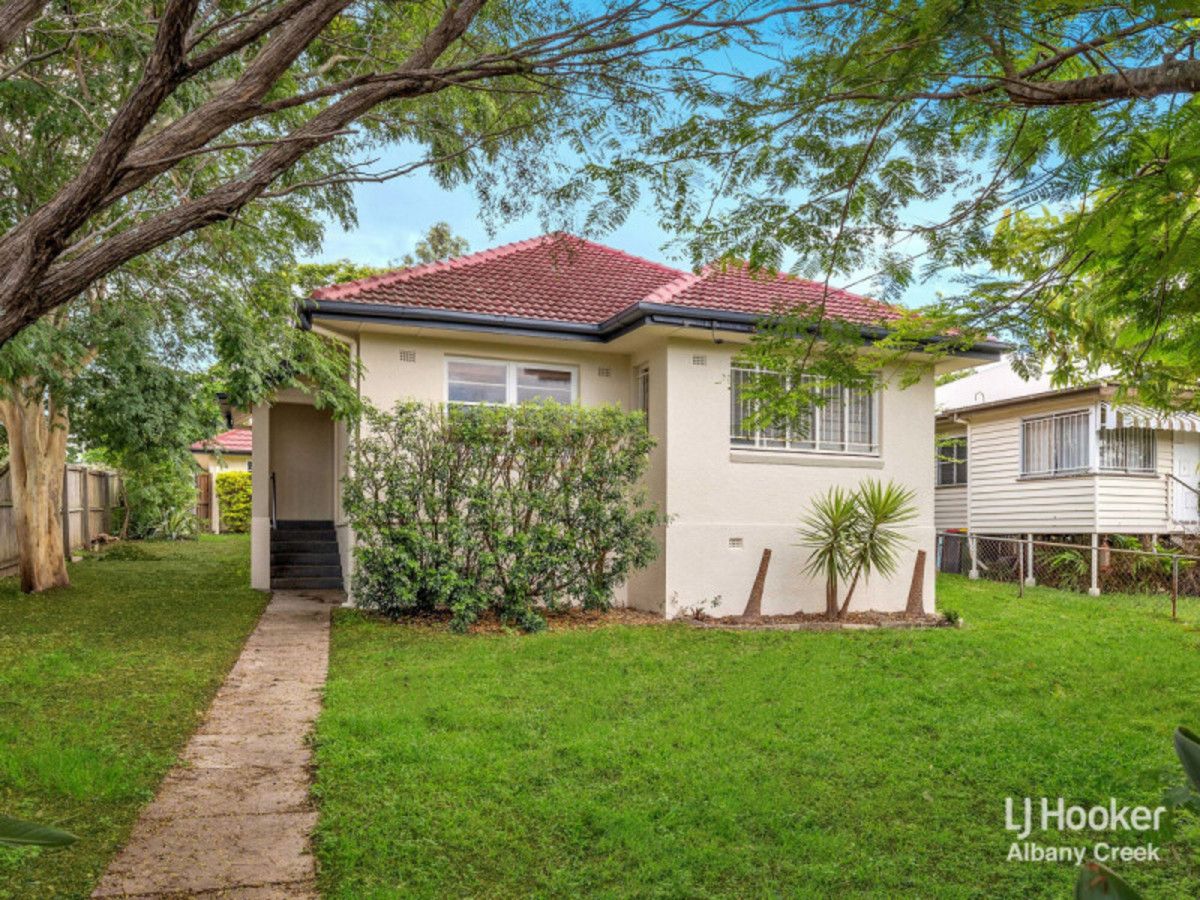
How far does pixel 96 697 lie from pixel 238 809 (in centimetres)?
297

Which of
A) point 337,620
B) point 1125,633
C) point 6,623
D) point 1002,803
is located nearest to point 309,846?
point 1002,803

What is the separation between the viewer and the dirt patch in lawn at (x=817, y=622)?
35.9 ft

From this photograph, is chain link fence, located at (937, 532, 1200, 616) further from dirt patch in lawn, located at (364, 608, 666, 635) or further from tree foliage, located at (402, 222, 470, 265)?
tree foliage, located at (402, 222, 470, 265)

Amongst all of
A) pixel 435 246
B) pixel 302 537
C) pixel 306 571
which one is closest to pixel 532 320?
pixel 306 571

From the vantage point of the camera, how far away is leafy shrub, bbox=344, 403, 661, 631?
10.4m

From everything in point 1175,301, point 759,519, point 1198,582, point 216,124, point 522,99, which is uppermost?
point 522,99

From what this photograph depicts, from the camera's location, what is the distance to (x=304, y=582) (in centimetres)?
1414

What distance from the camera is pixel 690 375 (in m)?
11.8

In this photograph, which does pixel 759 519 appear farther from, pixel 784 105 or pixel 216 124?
pixel 216 124

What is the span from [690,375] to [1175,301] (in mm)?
7059

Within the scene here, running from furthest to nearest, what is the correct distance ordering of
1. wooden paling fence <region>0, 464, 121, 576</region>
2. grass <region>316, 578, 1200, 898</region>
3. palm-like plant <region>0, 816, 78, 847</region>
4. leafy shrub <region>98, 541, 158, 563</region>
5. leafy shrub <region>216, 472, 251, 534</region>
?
1. leafy shrub <region>216, 472, 251, 534</region>
2. leafy shrub <region>98, 541, 158, 563</region>
3. wooden paling fence <region>0, 464, 121, 576</region>
4. grass <region>316, 578, 1200, 898</region>
5. palm-like plant <region>0, 816, 78, 847</region>

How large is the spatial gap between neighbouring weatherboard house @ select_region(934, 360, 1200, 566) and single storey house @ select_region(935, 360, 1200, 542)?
20 mm

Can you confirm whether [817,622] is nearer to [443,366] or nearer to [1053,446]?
[443,366]

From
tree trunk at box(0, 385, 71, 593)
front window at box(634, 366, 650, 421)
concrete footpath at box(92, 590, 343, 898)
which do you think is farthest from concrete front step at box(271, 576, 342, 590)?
concrete footpath at box(92, 590, 343, 898)
